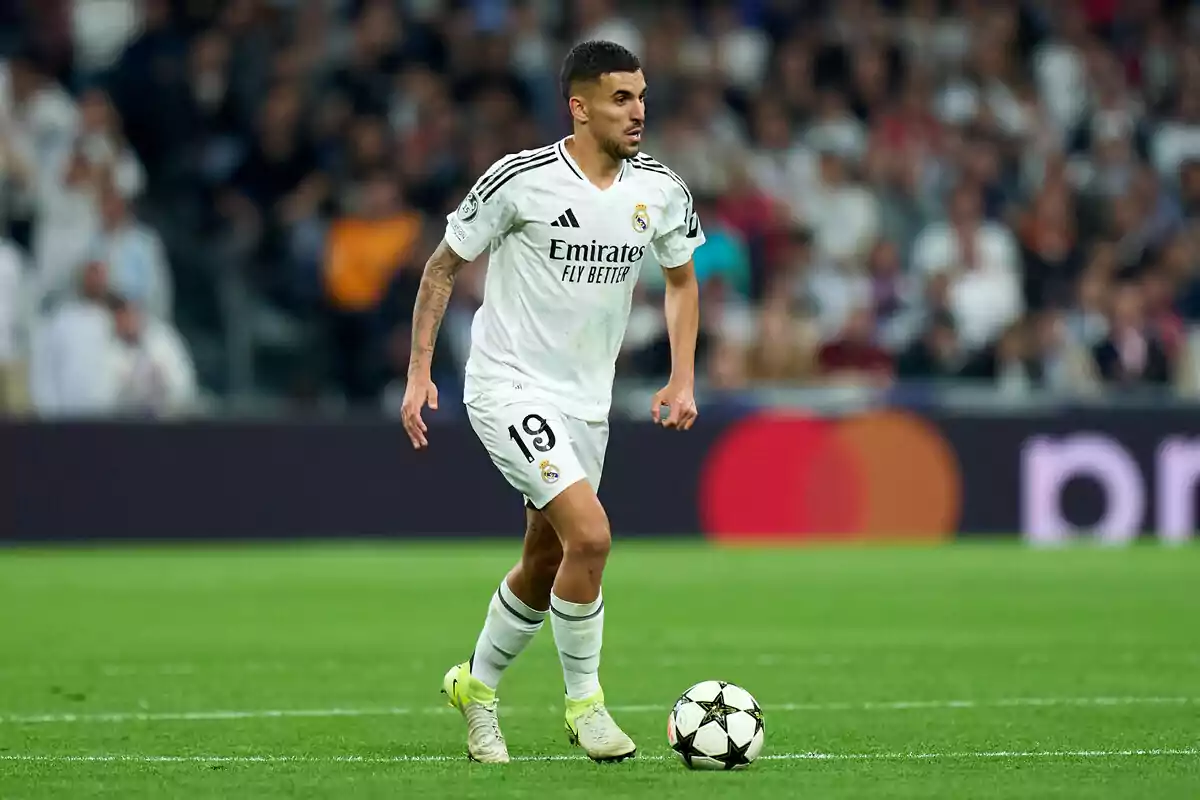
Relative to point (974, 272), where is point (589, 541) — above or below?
below

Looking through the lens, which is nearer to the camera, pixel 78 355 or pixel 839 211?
pixel 78 355

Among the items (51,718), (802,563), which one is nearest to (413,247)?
(802,563)

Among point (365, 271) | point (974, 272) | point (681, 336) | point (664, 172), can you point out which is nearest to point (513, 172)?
point (664, 172)

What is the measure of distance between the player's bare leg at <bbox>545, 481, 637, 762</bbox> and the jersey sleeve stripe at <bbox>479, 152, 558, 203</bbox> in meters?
1.08

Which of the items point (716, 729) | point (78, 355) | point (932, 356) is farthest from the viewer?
point (932, 356)

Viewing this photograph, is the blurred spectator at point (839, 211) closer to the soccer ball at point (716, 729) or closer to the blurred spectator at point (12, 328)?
the blurred spectator at point (12, 328)

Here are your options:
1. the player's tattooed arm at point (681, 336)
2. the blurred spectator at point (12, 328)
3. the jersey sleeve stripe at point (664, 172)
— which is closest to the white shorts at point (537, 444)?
the player's tattooed arm at point (681, 336)

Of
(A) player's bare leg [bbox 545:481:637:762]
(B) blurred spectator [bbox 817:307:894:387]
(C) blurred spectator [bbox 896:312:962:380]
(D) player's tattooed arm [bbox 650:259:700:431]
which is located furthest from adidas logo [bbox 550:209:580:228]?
(C) blurred spectator [bbox 896:312:962:380]

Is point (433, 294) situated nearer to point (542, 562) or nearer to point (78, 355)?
point (542, 562)

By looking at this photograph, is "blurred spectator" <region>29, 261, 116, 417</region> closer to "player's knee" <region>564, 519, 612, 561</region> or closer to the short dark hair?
the short dark hair

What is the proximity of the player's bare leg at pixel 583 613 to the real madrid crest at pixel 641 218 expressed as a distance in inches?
37.8

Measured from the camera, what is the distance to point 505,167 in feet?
25.1

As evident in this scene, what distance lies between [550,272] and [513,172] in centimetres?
38

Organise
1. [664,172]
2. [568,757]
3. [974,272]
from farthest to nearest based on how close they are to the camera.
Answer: [974,272], [664,172], [568,757]
